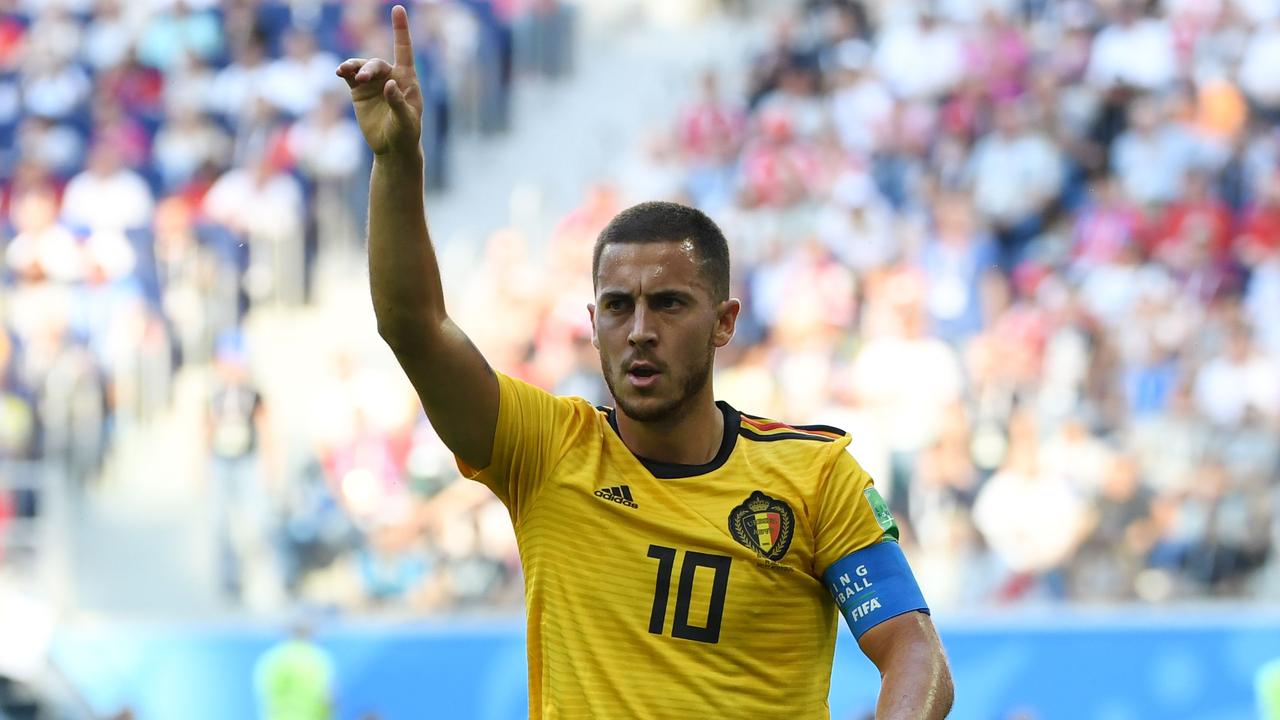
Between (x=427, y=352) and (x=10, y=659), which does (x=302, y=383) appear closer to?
(x=10, y=659)

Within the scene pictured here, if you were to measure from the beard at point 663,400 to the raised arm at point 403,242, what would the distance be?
1.23ft

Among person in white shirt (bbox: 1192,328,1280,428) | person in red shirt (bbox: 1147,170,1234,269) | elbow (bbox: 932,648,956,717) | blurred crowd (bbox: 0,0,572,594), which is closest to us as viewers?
elbow (bbox: 932,648,956,717)

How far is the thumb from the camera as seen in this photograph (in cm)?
367

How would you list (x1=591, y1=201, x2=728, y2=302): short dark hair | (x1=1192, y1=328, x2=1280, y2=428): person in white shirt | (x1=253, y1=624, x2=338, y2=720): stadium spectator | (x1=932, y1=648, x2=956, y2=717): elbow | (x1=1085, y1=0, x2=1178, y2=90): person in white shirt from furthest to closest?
1. (x1=1085, y1=0, x2=1178, y2=90): person in white shirt
2. (x1=253, y1=624, x2=338, y2=720): stadium spectator
3. (x1=1192, y1=328, x2=1280, y2=428): person in white shirt
4. (x1=591, y1=201, x2=728, y2=302): short dark hair
5. (x1=932, y1=648, x2=956, y2=717): elbow

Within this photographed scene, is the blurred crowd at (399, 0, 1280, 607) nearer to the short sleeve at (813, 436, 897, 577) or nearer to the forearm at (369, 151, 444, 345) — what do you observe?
the short sleeve at (813, 436, 897, 577)

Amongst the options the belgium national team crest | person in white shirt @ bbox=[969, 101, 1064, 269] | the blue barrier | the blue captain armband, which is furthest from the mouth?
person in white shirt @ bbox=[969, 101, 1064, 269]

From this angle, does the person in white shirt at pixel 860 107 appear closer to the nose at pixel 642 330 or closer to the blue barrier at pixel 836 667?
the blue barrier at pixel 836 667

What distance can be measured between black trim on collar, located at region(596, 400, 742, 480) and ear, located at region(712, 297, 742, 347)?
0.18 meters

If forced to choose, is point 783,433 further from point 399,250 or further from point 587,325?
point 587,325

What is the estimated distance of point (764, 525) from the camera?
3977 mm

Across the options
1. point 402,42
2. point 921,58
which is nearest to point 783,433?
point 402,42

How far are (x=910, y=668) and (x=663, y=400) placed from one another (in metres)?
0.78

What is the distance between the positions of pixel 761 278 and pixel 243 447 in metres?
4.18

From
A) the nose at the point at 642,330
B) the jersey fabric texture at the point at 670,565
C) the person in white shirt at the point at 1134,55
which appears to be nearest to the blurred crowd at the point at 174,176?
the person in white shirt at the point at 1134,55
